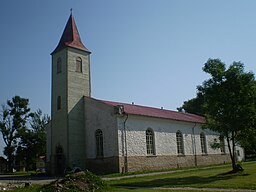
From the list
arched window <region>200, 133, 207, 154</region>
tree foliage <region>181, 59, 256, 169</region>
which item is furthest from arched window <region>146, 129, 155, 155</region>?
tree foliage <region>181, 59, 256, 169</region>

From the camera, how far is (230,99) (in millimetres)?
21891

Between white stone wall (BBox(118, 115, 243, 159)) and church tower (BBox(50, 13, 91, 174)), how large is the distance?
5760mm

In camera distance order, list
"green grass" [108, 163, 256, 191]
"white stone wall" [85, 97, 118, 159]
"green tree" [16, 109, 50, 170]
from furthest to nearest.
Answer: "green tree" [16, 109, 50, 170] → "white stone wall" [85, 97, 118, 159] → "green grass" [108, 163, 256, 191]

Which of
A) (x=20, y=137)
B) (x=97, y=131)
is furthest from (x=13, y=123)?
(x=97, y=131)

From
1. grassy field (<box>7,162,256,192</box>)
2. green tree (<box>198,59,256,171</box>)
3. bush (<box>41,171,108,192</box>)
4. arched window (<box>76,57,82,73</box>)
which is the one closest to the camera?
bush (<box>41,171,108,192</box>)

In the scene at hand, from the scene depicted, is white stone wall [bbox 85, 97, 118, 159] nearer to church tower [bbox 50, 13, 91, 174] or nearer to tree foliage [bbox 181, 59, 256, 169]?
church tower [bbox 50, 13, 91, 174]

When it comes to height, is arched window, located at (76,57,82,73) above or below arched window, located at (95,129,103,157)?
above

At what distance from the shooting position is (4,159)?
188 feet

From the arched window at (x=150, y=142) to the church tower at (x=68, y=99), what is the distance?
6992 millimetres

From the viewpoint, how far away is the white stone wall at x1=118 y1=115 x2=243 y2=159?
1186 inches

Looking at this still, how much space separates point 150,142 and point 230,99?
12.7m

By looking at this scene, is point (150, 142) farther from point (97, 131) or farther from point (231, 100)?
point (231, 100)

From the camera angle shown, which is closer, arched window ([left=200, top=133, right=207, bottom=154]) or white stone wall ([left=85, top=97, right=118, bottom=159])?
white stone wall ([left=85, top=97, right=118, bottom=159])

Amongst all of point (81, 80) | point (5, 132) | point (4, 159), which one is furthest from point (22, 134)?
point (81, 80)
